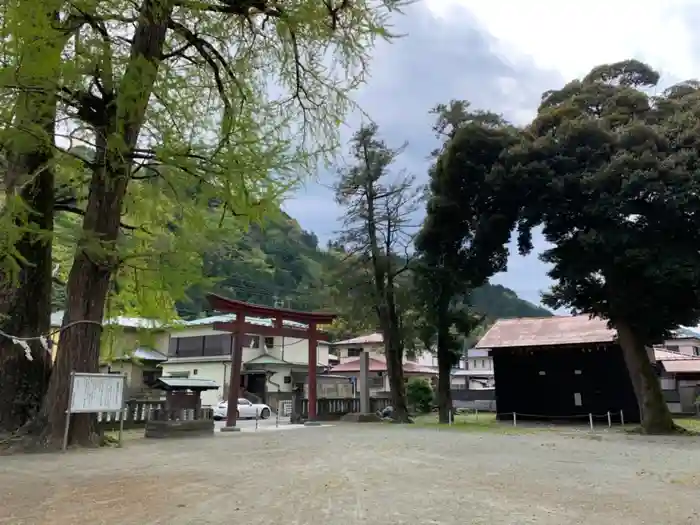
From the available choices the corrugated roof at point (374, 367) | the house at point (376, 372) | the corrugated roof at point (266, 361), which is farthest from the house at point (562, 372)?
the corrugated roof at point (266, 361)

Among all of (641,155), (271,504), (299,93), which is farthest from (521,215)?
(271,504)

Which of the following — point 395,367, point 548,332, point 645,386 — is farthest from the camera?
point 548,332

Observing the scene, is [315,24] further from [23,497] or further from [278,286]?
[278,286]

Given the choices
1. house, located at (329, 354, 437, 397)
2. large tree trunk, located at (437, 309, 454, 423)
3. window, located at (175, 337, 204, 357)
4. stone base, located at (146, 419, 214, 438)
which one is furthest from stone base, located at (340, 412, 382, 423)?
window, located at (175, 337, 204, 357)

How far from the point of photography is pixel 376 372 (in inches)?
1227

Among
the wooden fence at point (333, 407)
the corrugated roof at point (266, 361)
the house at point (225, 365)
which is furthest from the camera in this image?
the corrugated roof at point (266, 361)

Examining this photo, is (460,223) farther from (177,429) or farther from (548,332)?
(177,429)

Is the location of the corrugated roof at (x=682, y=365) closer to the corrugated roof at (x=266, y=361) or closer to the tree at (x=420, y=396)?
the tree at (x=420, y=396)

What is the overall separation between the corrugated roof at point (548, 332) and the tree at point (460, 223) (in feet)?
12.1

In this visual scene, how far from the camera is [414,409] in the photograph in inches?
981

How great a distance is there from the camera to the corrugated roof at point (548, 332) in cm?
1909

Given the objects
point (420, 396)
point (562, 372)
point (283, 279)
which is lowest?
point (420, 396)

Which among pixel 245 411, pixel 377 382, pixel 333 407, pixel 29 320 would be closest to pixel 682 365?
pixel 377 382

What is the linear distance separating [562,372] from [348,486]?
53.8 feet
